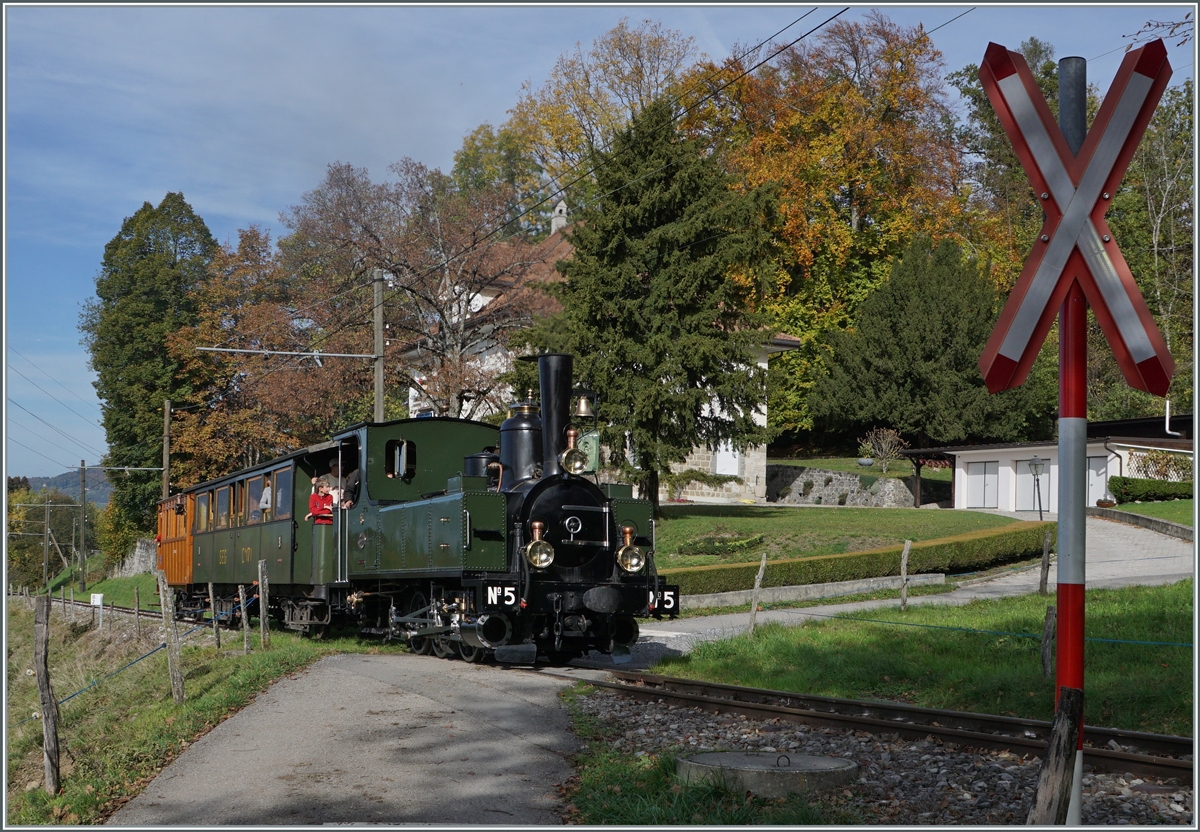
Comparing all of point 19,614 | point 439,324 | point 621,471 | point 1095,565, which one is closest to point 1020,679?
point 1095,565

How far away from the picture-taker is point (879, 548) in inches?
1040

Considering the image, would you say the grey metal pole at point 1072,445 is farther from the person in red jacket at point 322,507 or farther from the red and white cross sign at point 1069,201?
the person in red jacket at point 322,507

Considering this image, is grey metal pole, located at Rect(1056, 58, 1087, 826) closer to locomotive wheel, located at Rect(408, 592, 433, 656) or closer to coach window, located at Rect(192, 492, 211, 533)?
locomotive wheel, located at Rect(408, 592, 433, 656)

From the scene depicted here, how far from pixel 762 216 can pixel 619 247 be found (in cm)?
474

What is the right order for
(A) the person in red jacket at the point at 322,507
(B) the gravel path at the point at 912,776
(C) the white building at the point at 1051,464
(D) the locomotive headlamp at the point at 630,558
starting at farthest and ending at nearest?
(C) the white building at the point at 1051,464
(A) the person in red jacket at the point at 322,507
(D) the locomotive headlamp at the point at 630,558
(B) the gravel path at the point at 912,776

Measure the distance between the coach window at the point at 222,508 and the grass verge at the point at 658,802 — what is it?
54.5 feet

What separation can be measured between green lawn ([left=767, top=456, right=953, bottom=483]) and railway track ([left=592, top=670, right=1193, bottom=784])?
33738 mm

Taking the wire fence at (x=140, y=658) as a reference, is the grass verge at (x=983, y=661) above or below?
above

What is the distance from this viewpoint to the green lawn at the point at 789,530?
27.1 meters

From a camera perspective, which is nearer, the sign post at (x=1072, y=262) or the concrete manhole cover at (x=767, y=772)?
the sign post at (x=1072, y=262)

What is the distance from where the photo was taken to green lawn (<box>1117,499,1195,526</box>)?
3136 cm

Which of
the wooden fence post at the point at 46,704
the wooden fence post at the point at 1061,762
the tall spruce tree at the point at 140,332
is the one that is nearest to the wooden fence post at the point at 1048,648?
the wooden fence post at the point at 1061,762

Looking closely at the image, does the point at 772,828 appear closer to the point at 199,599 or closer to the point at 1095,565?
the point at 1095,565

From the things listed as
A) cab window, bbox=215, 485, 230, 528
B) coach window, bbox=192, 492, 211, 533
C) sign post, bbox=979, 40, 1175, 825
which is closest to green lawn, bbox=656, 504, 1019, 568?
cab window, bbox=215, 485, 230, 528
